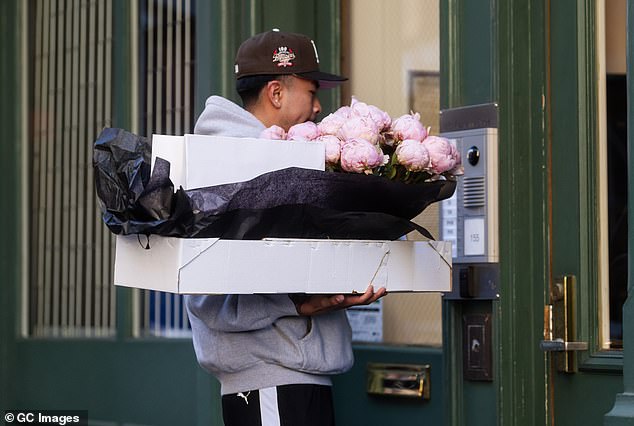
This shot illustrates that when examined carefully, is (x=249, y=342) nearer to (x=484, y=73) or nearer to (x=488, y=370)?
(x=488, y=370)

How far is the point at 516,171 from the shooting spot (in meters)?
4.38

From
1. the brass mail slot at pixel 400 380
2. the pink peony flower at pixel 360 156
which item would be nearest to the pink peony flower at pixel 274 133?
the pink peony flower at pixel 360 156

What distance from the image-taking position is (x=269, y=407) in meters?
3.82

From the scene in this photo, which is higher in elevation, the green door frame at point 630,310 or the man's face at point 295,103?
the man's face at point 295,103

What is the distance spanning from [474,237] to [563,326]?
0.45m

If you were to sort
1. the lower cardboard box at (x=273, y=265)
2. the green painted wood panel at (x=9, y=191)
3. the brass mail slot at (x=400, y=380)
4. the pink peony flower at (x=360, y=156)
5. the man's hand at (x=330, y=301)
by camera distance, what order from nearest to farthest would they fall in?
1. the lower cardboard box at (x=273, y=265)
2. the pink peony flower at (x=360, y=156)
3. the man's hand at (x=330, y=301)
4. the brass mail slot at (x=400, y=380)
5. the green painted wood panel at (x=9, y=191)

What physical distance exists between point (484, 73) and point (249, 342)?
135 centimetres

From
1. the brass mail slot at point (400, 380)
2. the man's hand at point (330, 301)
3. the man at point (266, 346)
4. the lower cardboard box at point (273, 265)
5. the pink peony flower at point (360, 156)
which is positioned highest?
A: the pink peony flower at point (360, 156)

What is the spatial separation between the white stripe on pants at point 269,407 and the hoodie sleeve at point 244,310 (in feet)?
0.68

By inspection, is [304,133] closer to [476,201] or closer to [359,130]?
[359,130]

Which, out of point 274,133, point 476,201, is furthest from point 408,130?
point 476,201

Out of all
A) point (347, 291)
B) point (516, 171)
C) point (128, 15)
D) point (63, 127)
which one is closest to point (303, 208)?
point (347, 291)

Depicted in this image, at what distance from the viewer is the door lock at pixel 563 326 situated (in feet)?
14.0

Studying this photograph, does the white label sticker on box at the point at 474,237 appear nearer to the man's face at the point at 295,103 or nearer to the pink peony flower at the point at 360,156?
the man's face at the point at 295,103
